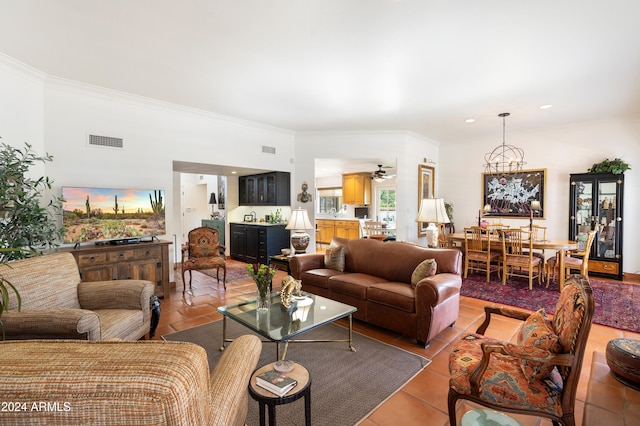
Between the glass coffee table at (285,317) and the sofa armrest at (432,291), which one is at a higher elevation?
the sofa armrest at (432,291)

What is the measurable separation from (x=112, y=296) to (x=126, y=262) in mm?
1470

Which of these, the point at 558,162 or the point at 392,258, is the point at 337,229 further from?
the point at 392,258

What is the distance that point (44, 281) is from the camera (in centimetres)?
239

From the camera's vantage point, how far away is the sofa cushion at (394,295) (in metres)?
2.99

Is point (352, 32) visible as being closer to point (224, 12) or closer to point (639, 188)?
point (224, 12)

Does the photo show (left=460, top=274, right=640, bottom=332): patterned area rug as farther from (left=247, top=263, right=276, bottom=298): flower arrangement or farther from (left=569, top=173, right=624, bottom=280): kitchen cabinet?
(left=247, top=263, right=276, bottom=298): flower arrangement

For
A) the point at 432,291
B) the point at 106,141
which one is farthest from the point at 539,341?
the point at 106,141

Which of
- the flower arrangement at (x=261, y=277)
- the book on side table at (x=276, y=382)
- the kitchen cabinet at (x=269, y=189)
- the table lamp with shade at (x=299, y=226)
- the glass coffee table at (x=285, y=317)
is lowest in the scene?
the glass coffee table at (x=285, y=317)

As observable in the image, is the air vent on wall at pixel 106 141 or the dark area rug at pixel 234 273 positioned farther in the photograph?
the dark area rug at pixel 234 273

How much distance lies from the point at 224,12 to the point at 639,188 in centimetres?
686

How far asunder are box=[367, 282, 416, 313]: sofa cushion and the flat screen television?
313cm

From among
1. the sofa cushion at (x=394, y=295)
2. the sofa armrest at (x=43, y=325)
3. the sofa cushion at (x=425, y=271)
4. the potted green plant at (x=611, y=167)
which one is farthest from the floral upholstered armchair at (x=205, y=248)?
the potted green plant at (x=611, y=167)

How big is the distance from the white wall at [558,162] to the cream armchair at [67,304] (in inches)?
259

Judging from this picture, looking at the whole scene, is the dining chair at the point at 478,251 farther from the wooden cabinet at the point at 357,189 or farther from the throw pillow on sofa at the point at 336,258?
the wooden cabinet at the point at 357,189
